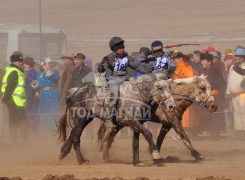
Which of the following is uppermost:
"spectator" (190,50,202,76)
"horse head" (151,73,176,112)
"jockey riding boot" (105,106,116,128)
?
"spectator" (190,50,202,76)

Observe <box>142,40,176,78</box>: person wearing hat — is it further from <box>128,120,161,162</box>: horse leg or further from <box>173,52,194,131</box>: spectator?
<box>173,52,194,131</box>: spectator

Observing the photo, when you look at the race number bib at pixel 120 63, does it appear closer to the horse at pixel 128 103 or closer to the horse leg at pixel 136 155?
the horse at pixel 128 103

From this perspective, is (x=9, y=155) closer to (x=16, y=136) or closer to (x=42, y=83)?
(x=16, y=136)

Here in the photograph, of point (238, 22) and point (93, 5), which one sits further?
point (93, 5)

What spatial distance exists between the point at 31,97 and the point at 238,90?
5735 millimetres

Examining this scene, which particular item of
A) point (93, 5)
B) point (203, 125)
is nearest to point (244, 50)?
point (203, 125)

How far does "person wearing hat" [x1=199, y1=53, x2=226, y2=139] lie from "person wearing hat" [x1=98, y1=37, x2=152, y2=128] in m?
5.85

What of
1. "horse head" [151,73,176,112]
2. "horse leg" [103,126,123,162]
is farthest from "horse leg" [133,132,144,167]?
"horse leg" [103,126,123,162]

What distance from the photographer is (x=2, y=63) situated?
91.1 feet

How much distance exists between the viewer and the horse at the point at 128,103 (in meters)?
14.8

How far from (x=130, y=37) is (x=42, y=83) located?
108ft

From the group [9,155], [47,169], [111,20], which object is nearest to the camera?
[47,169]

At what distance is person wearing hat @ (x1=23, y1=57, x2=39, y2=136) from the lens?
74.2 ft

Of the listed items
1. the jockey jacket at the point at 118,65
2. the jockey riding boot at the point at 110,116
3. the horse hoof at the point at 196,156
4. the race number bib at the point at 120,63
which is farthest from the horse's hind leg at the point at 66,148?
the horse hoof at the point at 196,156
